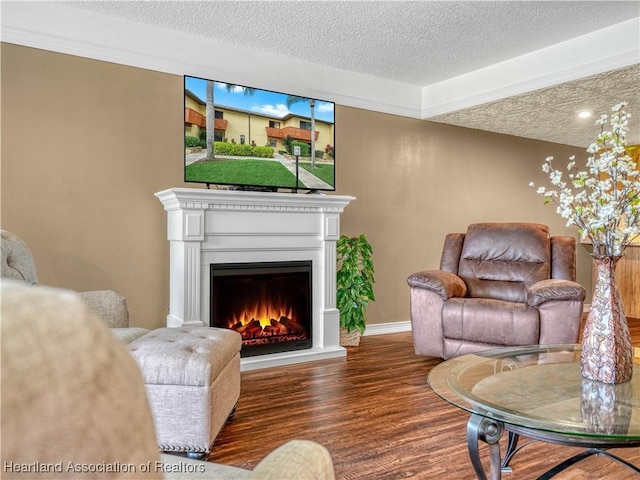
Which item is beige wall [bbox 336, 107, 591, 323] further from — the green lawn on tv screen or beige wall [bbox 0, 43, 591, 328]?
the green lawn on tv screen

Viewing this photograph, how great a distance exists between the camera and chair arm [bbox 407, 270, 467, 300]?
3.53 m

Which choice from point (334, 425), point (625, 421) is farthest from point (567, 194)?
point (334, 425)

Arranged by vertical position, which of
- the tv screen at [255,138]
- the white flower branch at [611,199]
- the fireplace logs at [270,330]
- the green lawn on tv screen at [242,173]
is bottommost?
the fireplace logs at [270,330]

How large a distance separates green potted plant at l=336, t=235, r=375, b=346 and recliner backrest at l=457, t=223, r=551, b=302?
2.72ft

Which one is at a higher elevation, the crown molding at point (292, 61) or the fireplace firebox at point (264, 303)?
the crown molding at point (292, 61)

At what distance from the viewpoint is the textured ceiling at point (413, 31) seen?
10.7ft

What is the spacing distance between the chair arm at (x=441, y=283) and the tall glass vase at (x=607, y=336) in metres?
1.76

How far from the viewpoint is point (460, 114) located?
4887mm

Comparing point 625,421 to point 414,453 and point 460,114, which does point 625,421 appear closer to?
point 414,453

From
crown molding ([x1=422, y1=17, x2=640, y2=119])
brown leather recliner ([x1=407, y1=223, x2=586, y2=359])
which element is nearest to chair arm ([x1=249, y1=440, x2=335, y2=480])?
brown leather recliner ([x1=407, y1=223, x2=586, y2=359])

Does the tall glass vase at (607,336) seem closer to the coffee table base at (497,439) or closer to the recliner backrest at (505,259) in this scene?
the coffee table base at (497,439)

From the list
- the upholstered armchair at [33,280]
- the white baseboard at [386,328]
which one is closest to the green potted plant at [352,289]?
the white baseboard at [386,328]

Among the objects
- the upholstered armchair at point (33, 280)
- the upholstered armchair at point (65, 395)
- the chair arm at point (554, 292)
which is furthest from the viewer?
the chair arm at point (554, 292)

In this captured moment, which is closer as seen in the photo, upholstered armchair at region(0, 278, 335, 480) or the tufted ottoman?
upholstered armchair at region(0, 278, 335, 480)
